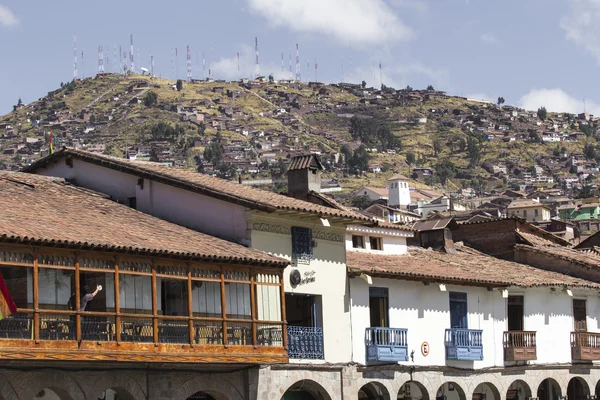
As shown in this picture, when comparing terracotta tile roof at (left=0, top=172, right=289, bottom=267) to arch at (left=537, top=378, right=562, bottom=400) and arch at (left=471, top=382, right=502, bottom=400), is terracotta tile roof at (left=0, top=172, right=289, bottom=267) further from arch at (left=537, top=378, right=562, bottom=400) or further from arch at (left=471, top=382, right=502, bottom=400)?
arch at (left=537, top=378, right=562, bottom=400)

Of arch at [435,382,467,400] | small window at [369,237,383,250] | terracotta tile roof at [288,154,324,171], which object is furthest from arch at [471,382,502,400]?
terracotta tile roof at [288,154,324,171]

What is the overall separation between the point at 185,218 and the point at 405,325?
868cm

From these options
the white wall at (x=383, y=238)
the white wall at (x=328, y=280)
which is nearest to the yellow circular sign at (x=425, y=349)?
the white wall at (x=383, y=238)

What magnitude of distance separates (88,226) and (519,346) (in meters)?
20.7

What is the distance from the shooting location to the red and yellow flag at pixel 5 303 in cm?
2512

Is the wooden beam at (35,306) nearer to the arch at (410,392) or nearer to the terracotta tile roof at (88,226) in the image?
the terracotta tile roof at (88,226)

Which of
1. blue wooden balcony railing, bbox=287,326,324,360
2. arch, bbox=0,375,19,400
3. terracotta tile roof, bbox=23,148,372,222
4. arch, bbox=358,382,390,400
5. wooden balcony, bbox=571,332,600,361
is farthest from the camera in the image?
wooden balcony, bbox=571,332,600,361

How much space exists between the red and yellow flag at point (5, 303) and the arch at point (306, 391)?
482 inches

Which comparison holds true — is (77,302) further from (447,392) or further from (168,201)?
(447,392)

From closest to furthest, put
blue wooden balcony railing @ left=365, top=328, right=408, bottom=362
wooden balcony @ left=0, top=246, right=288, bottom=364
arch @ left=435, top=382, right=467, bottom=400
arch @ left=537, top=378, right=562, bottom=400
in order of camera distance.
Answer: wooden balcony @ left=0, top=246, right=288, bottom=364
blue wooden balcony railing @ left=365, top=328, right=408, bottom=362
arch @ left=435, top=382, right=467, bottom=400
arch @ left=537, top=378, right=562, bottom=400

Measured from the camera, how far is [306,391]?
37438 millimetres

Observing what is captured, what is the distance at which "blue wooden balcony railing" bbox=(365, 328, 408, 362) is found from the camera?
38.4 metres

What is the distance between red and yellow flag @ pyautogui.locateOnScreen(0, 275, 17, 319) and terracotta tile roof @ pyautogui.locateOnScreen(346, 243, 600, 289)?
46.7ft

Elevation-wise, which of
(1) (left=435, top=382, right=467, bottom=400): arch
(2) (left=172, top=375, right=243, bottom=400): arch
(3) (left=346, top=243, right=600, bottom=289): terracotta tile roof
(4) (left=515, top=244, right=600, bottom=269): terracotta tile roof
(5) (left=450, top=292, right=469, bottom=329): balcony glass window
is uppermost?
(4) (left=515, top=244, right=600, bottom=269): terracotta tile roof
